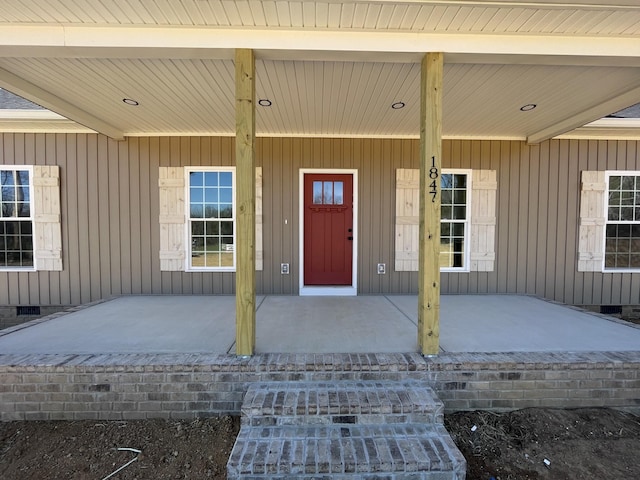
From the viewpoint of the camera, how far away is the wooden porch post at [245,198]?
2.44 meters

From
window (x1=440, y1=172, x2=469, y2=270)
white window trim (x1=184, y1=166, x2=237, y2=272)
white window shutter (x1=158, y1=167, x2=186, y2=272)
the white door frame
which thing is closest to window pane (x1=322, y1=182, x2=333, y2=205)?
the white door frame

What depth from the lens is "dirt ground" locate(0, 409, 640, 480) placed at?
6.49ft

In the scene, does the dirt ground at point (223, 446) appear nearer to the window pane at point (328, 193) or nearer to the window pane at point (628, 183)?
the window pane at point (328, 193)

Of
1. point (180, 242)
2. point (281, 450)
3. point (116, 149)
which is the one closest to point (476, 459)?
point (281, 450)

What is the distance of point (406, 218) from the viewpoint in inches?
187

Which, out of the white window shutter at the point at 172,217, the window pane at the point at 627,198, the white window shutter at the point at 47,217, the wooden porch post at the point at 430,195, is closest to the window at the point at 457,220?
the window pane at the point at 627,198

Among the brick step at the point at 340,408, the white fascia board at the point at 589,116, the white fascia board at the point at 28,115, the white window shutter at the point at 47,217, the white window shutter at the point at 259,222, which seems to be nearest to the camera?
the brick step at the point at 340,408

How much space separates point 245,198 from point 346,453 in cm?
188

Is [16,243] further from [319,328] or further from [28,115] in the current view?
[319,328]

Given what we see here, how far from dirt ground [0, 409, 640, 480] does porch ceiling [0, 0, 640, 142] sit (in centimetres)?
291

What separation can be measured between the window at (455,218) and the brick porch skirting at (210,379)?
2.50 metres

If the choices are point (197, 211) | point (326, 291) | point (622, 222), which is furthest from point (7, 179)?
point (622, 222)

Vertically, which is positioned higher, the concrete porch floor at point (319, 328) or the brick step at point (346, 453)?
the concrete porch floor at point (319, 328)

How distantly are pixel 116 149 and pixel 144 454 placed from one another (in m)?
4.24
